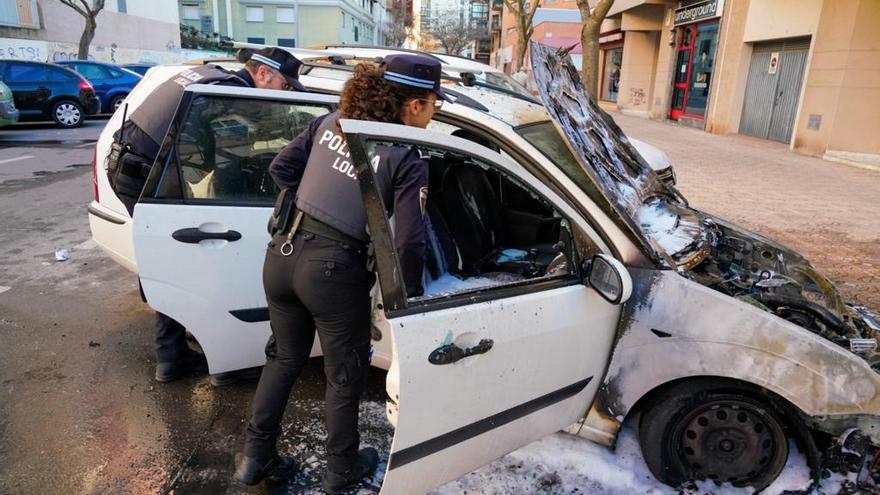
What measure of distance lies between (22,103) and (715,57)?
18.7m

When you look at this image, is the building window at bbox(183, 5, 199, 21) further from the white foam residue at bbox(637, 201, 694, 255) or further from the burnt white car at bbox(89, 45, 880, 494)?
the white foam residue at bbox(637, 201, 694, 255)

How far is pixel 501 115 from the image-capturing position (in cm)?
277

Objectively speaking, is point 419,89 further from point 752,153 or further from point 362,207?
point 752,153

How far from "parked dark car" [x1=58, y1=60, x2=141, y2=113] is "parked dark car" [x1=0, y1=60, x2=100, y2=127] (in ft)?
5.19

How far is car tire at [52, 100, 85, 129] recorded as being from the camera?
46.6 ft

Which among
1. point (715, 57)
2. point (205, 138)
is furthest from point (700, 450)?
point (715, 57)

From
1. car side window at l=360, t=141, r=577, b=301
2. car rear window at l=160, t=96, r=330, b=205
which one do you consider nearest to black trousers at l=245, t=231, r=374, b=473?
car side window at l=360, t=141, r=577, b=301

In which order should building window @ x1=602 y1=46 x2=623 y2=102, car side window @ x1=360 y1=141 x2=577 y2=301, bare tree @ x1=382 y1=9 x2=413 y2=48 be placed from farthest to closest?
bare tree @ x1=382 y1=9 x2=413 y2=48, building window @ x1=602 y1=46 x2=623 y2=102, car side window @ x1=360 y1=141 x2=577 y2=301

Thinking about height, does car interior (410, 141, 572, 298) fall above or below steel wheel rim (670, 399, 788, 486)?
above

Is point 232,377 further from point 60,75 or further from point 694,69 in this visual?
point 694,69

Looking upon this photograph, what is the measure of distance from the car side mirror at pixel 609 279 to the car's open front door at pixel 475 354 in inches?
2.9

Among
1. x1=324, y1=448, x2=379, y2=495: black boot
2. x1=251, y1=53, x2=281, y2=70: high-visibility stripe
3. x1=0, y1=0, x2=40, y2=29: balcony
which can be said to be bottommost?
x1=324, y1=448, x2=379, y2=495: black boot

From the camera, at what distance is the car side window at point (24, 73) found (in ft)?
42.9

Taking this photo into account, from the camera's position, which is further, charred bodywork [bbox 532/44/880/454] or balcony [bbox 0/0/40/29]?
balcony [bbox 0/0/40/29]
